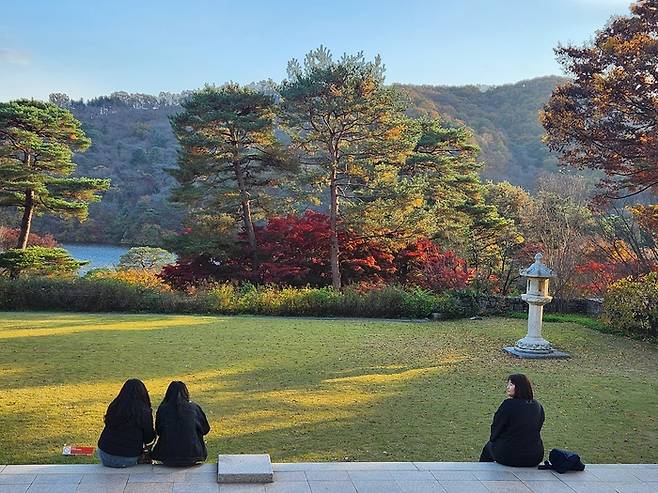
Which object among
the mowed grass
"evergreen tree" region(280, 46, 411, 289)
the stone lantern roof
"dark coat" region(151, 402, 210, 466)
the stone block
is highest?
"evergreen tree" region(280, 46, 411, 289)

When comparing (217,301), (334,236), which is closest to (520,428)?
(217,301)

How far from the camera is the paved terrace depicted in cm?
462

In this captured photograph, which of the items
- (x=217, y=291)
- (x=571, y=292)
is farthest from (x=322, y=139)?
(x=571, y=292)

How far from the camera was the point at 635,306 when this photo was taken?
13.5 m

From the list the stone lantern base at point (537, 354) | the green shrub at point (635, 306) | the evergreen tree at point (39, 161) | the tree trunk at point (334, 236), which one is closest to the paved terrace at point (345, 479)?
the stone lantern base at point (537, 354)

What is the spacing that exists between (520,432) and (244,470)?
2284 mm

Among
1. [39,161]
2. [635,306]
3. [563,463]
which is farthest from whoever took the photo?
[39,161]

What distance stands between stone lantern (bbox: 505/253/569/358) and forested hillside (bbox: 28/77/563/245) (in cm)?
2207

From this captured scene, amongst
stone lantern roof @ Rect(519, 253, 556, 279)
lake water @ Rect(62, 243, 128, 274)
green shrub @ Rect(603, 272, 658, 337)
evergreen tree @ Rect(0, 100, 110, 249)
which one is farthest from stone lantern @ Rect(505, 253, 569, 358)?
lake water @ Rect(62, 243, 128, 274)

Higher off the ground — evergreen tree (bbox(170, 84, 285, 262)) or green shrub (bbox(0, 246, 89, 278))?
evergreen tree (bbox(170, 84, 285, 262))

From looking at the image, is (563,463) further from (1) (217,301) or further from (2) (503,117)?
(2) (503,117)

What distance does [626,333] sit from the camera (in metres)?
13.8

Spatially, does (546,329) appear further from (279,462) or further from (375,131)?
(279,462)

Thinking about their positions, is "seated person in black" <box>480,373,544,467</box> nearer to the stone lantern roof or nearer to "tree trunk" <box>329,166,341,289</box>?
the stone lantern roof
